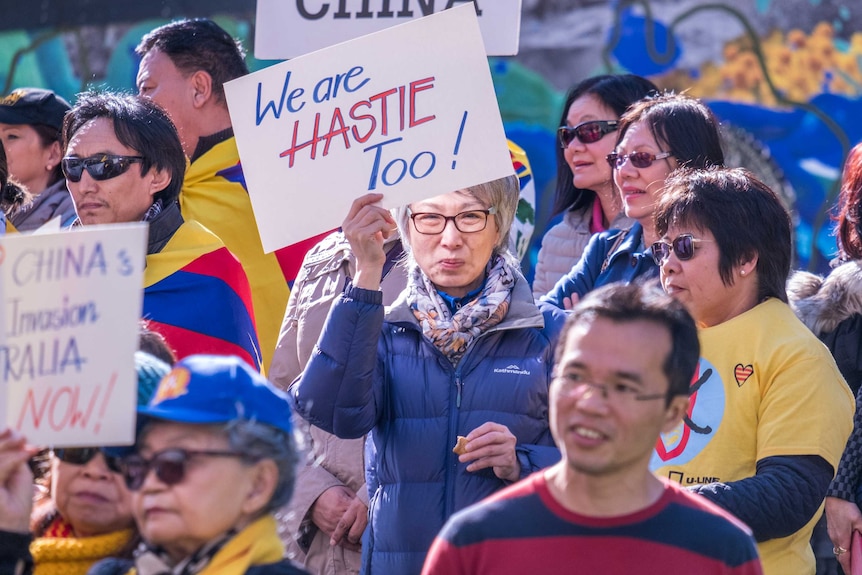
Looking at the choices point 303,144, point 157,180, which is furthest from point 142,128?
point 303,144

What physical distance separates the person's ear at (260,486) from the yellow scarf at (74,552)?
0.41 metres

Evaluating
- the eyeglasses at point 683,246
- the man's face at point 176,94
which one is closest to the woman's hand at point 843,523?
the eyeglasses at point 683,246

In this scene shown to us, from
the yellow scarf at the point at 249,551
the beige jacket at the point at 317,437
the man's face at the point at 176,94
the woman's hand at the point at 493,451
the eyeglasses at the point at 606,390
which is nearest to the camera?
the yellow scarf at the point at 249,551

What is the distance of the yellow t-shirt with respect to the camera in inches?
139

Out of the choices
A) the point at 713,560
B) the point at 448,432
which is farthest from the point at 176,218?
the point at 713,560

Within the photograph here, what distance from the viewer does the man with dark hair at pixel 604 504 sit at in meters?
2.67

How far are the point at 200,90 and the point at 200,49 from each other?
0.18 meters

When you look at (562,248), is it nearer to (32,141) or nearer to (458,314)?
(458,314)

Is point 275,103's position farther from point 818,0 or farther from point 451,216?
point 818,0

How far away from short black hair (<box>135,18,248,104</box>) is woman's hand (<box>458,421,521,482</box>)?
2.52 meters

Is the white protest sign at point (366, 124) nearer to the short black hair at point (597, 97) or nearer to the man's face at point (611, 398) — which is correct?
the man's face at point (611, 398)

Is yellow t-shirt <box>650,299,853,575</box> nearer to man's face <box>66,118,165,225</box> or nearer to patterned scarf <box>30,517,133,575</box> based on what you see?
patterned scarf <box>30,517,133,575</box>

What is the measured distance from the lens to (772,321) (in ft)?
12.1

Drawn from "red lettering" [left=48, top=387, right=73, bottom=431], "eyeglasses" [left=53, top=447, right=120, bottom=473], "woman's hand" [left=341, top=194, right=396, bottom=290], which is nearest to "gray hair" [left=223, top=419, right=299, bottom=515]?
"red lettering" [left=48, top=387, right=73, bottom=431]
